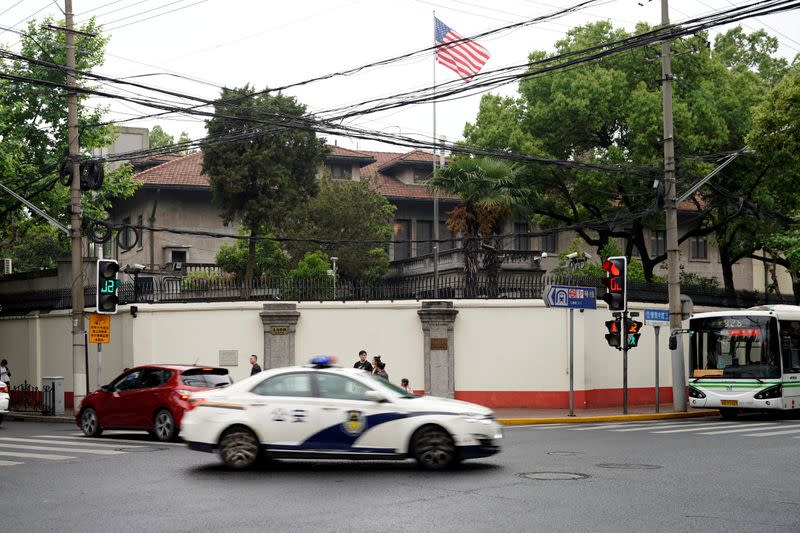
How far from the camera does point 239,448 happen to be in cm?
1498

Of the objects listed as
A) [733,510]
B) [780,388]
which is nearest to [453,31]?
[780,388]

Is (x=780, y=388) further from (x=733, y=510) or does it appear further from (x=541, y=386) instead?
(x=733, y=510)

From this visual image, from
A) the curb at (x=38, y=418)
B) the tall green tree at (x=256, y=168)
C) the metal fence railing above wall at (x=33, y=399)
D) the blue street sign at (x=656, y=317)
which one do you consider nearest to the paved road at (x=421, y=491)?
the curb at (x=38, y=418)

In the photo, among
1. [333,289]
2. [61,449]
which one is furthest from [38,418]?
[61,449]

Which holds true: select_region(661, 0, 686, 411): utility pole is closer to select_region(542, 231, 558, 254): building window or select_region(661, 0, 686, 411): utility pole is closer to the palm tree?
the palm tree

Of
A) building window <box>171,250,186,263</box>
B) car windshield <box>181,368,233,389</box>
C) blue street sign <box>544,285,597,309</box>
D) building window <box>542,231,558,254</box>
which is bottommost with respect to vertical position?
car windshield <box>181,368,233,389</box>

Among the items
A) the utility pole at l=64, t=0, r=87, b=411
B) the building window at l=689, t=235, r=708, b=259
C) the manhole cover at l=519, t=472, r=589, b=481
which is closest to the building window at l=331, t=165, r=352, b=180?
the building window at l=689, t=235, r=708, b=259

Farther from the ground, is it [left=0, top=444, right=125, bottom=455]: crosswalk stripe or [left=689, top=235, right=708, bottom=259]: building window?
[left=689, top=235, right=708, bottom=259]: building window

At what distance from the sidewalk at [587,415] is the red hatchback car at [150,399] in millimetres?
8481

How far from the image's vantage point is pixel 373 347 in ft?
103

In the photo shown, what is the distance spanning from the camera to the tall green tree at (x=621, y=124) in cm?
3947

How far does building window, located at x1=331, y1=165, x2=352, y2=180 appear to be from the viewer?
2181 inches

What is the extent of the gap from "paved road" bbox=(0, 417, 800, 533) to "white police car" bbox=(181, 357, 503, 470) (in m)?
0.34

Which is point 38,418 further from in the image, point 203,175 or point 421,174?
point 421,174
